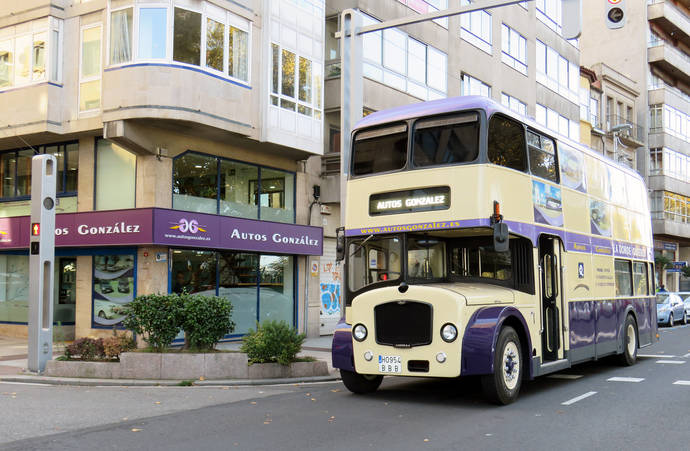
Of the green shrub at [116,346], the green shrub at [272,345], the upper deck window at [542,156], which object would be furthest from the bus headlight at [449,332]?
the green shrub at [116,346]

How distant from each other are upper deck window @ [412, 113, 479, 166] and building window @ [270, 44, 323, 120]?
10797mm

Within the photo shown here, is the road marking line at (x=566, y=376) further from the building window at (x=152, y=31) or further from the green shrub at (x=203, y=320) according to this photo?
the building window at (x=152, y=31)

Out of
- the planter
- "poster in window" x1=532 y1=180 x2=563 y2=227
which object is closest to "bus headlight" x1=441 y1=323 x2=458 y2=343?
"poster in window" x1=532 y1=180 x2=563 y2=227

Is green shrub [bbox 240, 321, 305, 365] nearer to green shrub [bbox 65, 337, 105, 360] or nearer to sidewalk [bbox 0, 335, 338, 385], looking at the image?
sidewalk [bbox 0, 335, 338, 385]

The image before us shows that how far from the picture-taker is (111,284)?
62.0 ft

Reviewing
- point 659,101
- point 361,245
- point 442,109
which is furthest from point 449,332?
point 659,101

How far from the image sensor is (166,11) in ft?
58.3

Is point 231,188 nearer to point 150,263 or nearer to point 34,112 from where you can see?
point 150,263

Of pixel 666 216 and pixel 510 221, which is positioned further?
pixel 666 216

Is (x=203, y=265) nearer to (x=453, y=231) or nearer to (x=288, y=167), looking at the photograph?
(x=288, y=167)

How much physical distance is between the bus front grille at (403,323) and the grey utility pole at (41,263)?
673 centimetres

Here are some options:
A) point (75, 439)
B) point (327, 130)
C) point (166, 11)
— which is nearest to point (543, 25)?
point (327, 130)

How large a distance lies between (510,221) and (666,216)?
142ft

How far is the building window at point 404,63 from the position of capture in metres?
23.6
